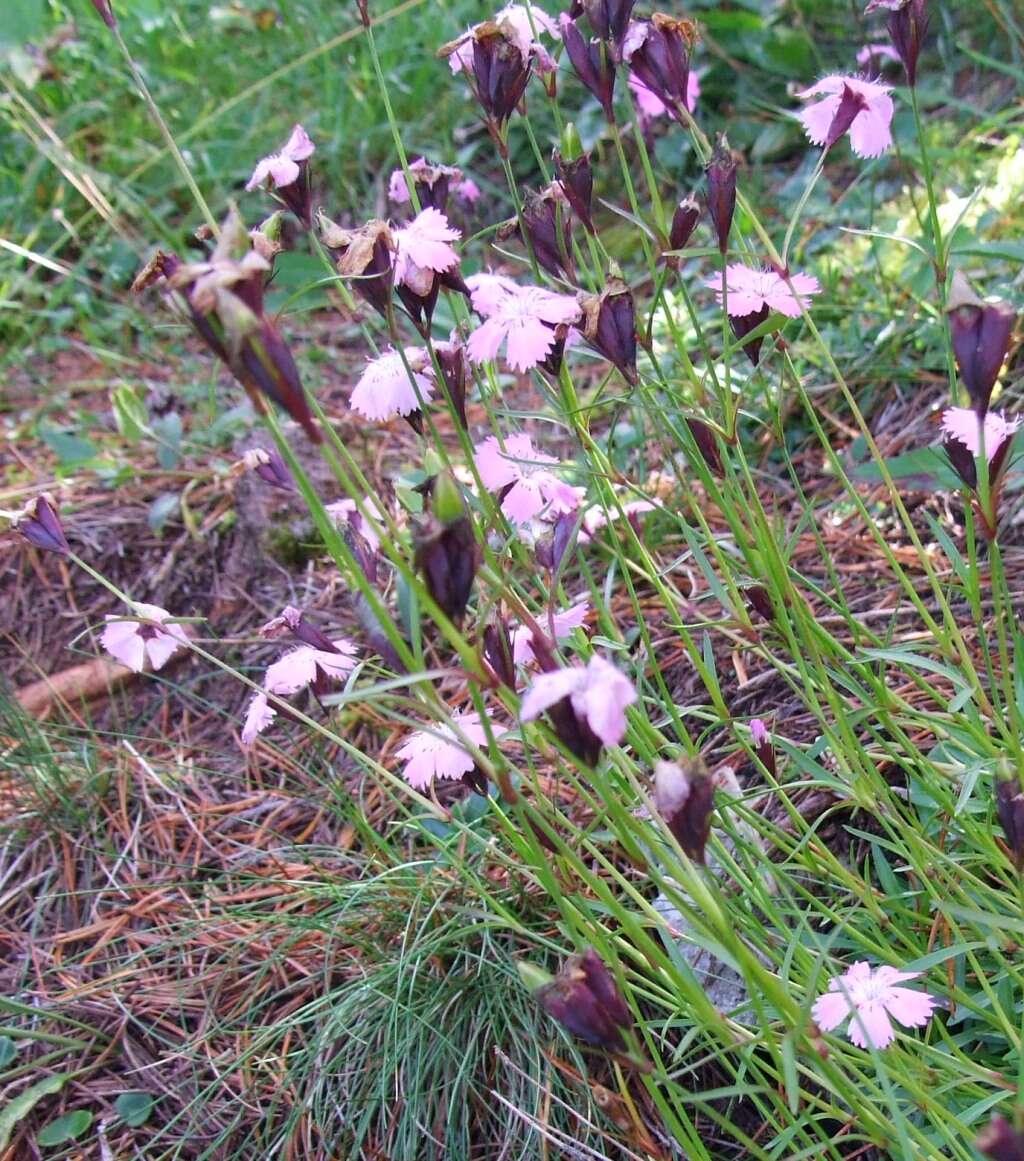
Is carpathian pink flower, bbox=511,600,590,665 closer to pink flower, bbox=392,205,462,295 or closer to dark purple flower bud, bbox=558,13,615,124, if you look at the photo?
pink flower, bbox=392,205,462,295

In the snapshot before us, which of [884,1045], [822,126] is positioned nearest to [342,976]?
[884,1045]

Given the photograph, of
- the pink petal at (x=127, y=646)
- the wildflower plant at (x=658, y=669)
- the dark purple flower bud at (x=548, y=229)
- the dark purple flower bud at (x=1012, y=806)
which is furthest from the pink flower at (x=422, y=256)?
the dark purple flower bud at (x=1012, y=806)

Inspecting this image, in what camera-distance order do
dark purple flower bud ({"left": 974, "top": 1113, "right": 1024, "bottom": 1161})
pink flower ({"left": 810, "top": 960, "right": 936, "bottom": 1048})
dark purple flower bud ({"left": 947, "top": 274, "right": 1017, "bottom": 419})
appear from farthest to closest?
pink flower ({"left": 810, "top": 960, "right": 936, "bottom": 1048}) → dark purple flower bud ({"left": 947, "top": 274, "right": 1017, "bottom": 419}) → dark purple flower bud ({"left": 974, "top": 1113, "right": 1024, "bottom": 1161})

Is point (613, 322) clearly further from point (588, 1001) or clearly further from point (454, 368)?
point (588, 1001)

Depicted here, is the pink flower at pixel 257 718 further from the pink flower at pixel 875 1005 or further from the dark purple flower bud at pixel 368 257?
the pink flower at pixel 875 1005

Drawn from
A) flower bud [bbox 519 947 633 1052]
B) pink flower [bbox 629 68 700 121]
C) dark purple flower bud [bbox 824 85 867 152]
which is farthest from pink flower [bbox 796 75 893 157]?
flower bud [bbox 519 947 633 1052]

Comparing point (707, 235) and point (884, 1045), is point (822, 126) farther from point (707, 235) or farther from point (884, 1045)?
point (707, 235)

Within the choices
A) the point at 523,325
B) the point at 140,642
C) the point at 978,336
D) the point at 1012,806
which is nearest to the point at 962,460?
the point at 978,336
